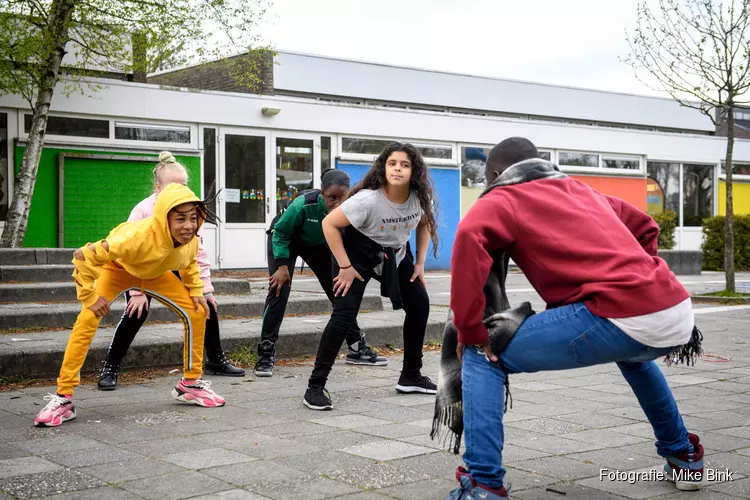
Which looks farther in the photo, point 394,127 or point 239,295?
point 394,127

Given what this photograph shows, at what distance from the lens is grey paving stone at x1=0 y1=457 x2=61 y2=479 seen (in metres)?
4.13

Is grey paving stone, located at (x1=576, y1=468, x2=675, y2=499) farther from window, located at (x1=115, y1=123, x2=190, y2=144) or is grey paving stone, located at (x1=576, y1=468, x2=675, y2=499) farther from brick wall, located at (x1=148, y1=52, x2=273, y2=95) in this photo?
brick wall, located at (x1=148, y1=52, x2=273, y2=95)

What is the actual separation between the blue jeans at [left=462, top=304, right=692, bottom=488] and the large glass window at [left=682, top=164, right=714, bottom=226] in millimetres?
26373

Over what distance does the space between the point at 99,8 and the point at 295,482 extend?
13.2 metres

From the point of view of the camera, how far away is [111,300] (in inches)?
223

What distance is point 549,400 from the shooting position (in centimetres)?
611

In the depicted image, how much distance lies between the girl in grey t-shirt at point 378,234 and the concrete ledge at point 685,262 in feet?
56.5

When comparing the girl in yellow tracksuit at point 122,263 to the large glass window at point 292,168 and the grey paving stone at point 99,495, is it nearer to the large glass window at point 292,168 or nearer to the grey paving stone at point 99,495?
the grey paving stone at point 99,495

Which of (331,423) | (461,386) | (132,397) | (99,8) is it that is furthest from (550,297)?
(99,8)

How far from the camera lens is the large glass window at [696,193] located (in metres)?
28.5

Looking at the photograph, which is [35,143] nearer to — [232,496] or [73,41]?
[73,41]

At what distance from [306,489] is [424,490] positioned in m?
0.50

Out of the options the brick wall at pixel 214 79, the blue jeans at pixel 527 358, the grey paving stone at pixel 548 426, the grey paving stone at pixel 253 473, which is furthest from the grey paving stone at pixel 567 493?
the brick wall at pixel 214 79

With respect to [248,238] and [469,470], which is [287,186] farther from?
[469,470]
